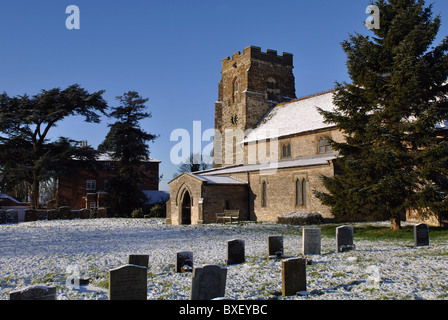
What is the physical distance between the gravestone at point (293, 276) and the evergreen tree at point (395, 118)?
1082cm

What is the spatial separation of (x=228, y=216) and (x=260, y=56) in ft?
69.0

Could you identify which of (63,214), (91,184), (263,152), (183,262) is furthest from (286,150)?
(91,184)

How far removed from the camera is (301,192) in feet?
90.5

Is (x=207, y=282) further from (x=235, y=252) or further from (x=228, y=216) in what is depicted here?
(x=228, y=216)

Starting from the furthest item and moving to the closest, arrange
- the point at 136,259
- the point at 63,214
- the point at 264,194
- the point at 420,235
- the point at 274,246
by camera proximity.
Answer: the point at 63,214
the point at 264,194
the point at 420,235
the point at 274,246
the point at 136,259

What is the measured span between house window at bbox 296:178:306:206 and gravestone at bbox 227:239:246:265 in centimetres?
1665

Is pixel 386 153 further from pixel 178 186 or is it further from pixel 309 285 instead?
pixel 178 186

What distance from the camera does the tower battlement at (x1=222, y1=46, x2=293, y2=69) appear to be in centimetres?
4178

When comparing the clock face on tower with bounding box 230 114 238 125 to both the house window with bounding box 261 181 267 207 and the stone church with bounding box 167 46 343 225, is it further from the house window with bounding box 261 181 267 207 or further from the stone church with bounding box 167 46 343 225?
the house window with bounding box 261 181 267 207

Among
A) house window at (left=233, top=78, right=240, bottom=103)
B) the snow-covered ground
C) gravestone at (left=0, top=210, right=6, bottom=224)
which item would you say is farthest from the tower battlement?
the snow-covered ground

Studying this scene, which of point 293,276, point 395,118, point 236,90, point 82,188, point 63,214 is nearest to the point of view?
point 293,276

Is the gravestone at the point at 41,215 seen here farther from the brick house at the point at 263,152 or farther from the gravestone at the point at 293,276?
the gravestone at the point at 293,276

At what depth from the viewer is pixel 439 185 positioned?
18172 mm

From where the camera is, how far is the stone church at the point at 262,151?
28.5 meters
